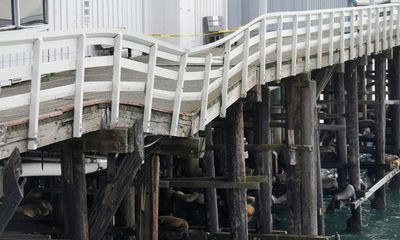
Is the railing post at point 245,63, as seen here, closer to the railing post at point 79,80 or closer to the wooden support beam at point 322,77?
the railing post at point 79,80

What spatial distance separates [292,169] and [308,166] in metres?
0.27

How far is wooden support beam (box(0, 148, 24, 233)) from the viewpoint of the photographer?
6.69m

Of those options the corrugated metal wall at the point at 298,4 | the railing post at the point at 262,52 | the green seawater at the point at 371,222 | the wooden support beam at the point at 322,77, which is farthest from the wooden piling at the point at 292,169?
→ the corrugated metal wall at the point at 298,4

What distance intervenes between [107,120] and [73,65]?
0.82 m

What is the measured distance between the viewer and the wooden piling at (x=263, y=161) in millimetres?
14953

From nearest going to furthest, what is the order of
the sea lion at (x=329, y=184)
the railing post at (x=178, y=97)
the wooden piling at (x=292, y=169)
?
the railing post at (x=178, y=97) → the wooden piling at (x=292, y=169) → the sea lion at (x=329, y=184)

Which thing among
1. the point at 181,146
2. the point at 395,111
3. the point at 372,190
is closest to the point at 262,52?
the point at 181,146

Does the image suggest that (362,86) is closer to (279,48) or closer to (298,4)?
(298,4)

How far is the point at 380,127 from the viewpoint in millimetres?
22531

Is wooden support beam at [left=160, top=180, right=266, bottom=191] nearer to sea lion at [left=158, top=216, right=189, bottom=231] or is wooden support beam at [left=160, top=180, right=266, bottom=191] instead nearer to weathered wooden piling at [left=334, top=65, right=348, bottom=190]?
sea lion at [left=158, top=216, right=189, bottom=231]

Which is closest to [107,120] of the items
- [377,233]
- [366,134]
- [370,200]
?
[377,233]

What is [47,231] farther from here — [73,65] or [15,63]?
[73,65]

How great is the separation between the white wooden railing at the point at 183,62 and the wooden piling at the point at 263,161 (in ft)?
2.83

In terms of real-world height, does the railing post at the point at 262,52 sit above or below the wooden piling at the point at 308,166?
above
